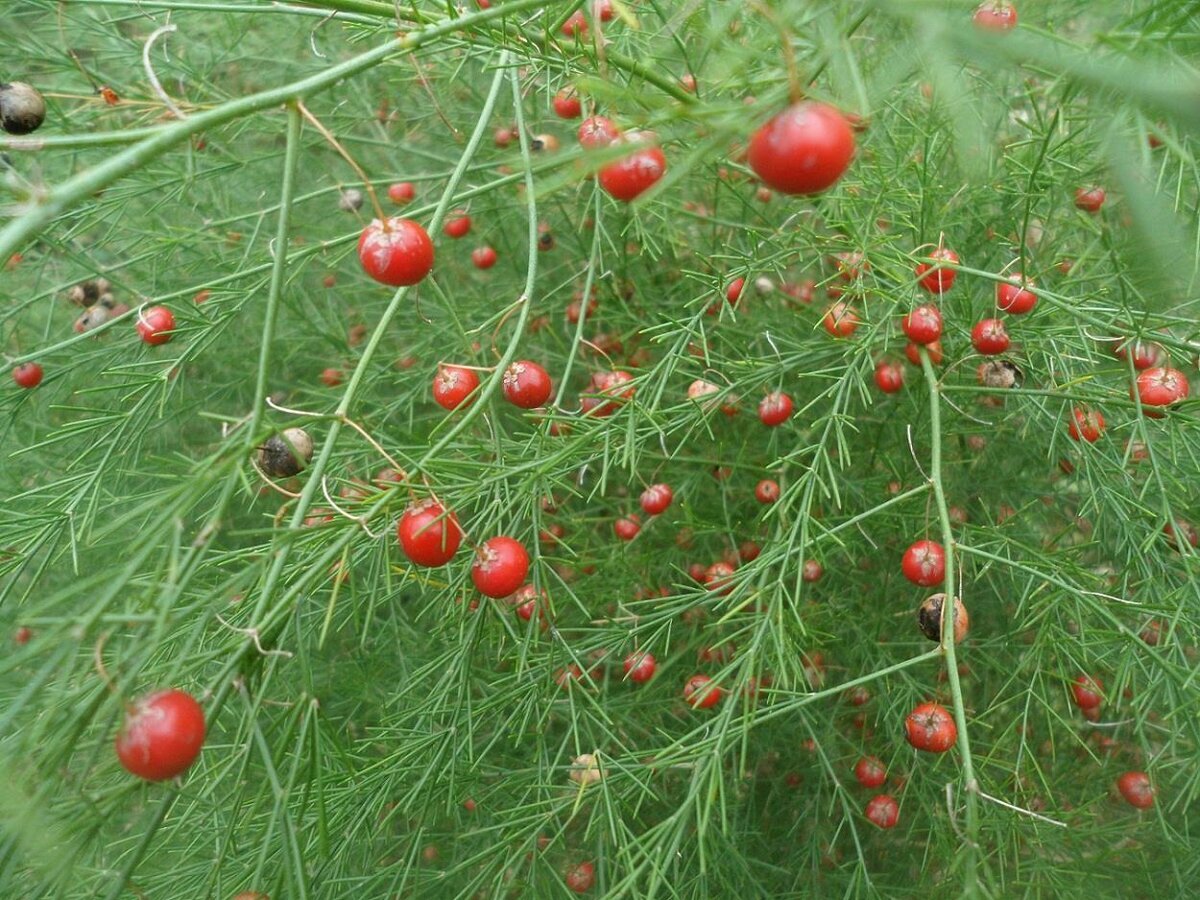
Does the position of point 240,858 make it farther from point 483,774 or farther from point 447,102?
point 447,102

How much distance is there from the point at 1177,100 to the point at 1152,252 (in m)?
0.18

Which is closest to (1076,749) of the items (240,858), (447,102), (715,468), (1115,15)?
(715,468)

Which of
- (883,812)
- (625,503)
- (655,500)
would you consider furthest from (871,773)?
(625,503)

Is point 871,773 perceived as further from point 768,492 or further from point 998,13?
point 998,13

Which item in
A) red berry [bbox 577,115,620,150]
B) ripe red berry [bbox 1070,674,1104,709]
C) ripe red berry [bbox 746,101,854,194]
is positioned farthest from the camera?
ripe red berry [bbox 1070,674,1104,709]

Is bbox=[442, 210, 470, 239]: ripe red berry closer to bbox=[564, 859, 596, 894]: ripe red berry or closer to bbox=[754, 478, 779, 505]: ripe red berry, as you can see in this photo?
bbox=[754, 478, 779, 505]: ripe red berry


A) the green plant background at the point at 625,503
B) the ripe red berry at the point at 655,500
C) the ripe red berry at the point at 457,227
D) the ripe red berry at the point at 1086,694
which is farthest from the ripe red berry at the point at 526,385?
the ripe red berry at the point at 1086,694

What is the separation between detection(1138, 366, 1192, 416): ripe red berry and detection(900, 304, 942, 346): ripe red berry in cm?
32

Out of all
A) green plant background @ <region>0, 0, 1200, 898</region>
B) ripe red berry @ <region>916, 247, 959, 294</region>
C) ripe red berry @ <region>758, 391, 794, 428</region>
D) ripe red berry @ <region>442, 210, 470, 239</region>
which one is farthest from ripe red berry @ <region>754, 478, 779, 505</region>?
ripe red berry @ <region>442, 210, 470, 239</region>

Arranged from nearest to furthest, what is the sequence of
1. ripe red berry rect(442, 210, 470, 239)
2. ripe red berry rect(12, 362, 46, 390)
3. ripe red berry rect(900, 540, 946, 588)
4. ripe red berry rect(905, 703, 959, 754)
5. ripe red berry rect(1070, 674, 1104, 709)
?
1. ripe red berry rect(905, 703, 959, 754)
2. ripe red berry rect(900, 540, 946, 588)
3. ripe red berry rect(1070, 674, 1104, 709)
4. ripe red berry rect(12, 362, 46, 390)
5. ripe red berry rect(442, 210, 470, 239)

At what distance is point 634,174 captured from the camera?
1.14 meters

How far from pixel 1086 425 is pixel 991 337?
0.83ft

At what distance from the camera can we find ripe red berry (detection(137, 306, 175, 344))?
1.68 meters

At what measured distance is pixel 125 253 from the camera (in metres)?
2.47
